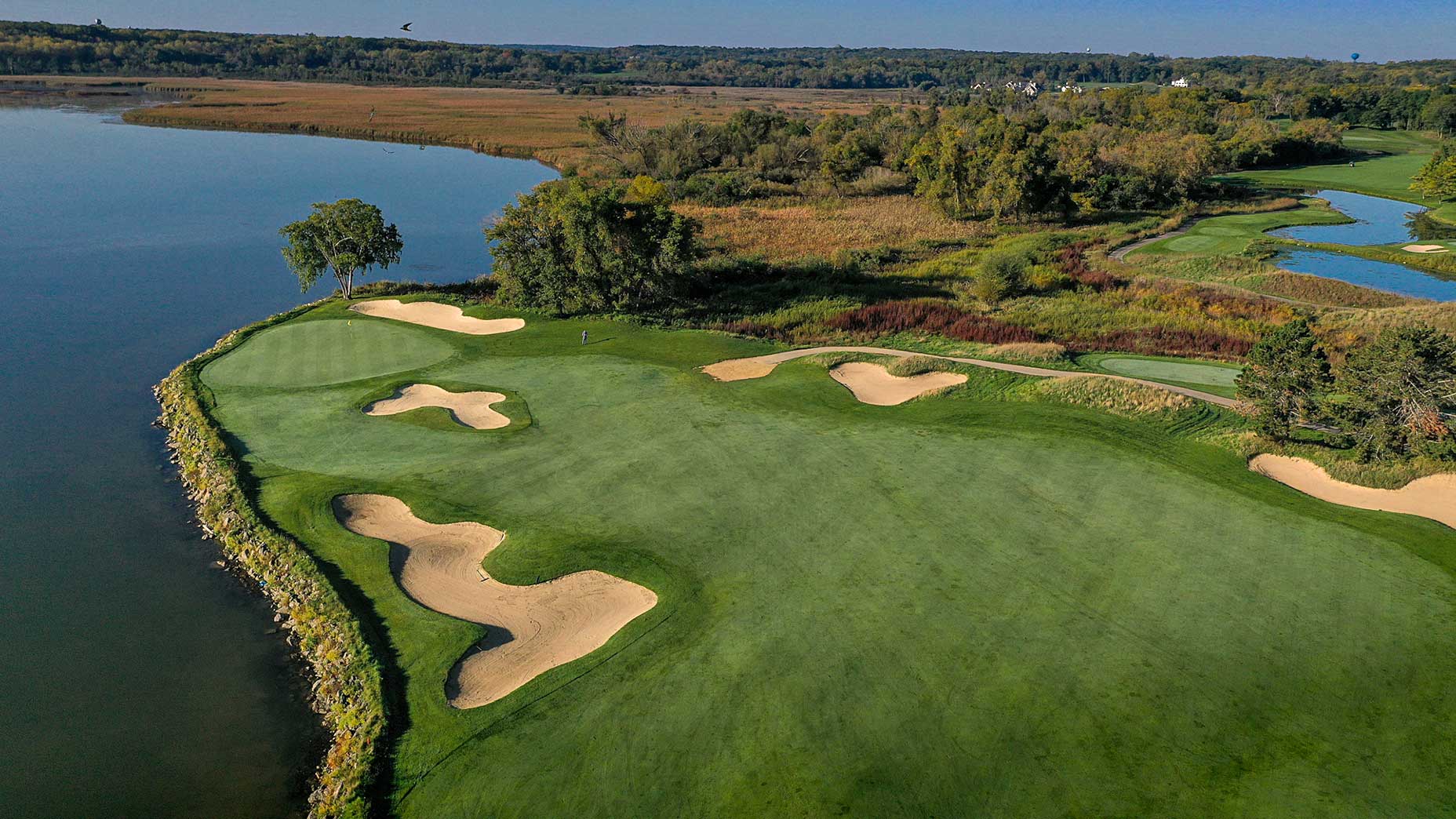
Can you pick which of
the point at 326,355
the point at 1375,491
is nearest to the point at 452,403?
the point at 326,355

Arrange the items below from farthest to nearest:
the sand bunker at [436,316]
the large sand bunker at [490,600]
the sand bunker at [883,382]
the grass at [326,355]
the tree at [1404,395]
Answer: the sand bunker at [436,316] < the grass at [326,355] < the sand bunker at [883,382] < the tree at [1404,395] < the large sand bunker at [490,600]

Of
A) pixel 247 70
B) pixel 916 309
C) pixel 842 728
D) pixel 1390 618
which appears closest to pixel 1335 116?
pixel 916 309

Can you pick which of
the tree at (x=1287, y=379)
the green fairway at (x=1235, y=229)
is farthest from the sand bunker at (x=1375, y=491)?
the green fairway at (x=1235, y=229)

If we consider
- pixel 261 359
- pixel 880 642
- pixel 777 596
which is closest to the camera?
pixel 880 642

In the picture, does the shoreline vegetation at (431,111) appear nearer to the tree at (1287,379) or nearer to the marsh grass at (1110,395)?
the marsh grass at (1110,395)

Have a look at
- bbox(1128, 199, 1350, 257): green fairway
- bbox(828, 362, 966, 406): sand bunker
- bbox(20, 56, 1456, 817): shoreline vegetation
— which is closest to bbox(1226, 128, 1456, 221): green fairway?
bbox(20, 56, 1456, 817): shoreline vegetation

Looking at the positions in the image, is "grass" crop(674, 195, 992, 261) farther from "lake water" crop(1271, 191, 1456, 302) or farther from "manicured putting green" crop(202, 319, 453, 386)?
"manicured putting green" crop(202, 319, 453, 386)

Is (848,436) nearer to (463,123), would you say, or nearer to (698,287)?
(698,287)
